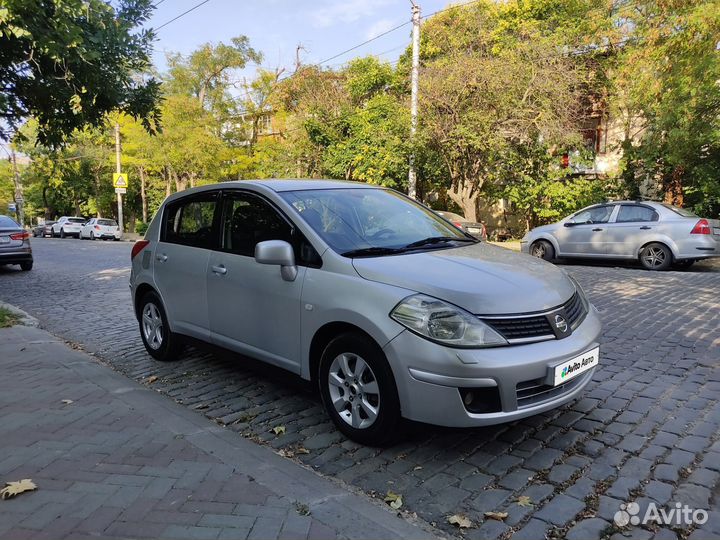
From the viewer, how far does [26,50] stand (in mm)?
6617

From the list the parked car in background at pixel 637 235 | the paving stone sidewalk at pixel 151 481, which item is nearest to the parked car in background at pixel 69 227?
the parked car in background at pixel 637 235

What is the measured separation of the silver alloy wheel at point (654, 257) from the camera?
11211 millimetres

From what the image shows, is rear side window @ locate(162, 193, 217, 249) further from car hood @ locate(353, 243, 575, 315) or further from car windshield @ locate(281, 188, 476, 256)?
car hood @ locate(353, 243, 575, 315)

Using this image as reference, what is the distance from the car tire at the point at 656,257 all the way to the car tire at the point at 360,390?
9.99 metres

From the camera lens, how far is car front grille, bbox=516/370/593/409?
10.00 ft

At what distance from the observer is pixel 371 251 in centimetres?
366

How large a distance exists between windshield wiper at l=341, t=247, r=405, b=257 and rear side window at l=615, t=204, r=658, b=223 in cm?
981

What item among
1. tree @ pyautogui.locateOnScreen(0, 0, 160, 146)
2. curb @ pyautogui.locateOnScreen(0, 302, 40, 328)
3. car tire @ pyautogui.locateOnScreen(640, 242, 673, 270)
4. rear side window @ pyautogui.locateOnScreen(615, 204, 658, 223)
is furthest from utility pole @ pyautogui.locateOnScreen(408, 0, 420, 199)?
curb @ pyautogui.locateOnScreen(0, 302, 40, 328)

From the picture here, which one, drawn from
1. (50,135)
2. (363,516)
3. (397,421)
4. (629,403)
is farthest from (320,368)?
(50,135)

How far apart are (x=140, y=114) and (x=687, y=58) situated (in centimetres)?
1207

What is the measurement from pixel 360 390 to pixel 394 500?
0.71 meters

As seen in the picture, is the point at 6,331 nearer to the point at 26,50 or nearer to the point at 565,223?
the point at 26,50

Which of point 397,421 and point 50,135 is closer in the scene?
point 397,421

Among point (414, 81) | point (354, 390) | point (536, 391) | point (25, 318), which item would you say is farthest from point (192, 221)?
point (414, 81)
